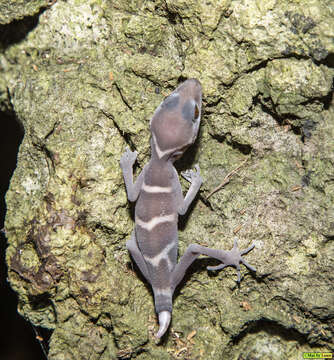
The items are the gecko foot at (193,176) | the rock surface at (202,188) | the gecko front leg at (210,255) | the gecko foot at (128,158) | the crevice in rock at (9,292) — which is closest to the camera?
the rock surface at (202,188)

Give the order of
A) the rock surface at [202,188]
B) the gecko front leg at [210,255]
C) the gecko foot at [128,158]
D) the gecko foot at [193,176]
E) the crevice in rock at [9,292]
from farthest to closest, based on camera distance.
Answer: the crevice in rock at [9,292] → the gecko foot at [193,176] → the gecko foot at [128,158] → the gecko front leg at [210,255] → the rock surface at [202,188]

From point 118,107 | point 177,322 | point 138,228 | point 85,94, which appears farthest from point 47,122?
point 177,322

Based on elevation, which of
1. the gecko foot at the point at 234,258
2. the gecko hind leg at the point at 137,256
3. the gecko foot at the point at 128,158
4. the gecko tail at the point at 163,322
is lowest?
the gecko tail at the point at 163,322

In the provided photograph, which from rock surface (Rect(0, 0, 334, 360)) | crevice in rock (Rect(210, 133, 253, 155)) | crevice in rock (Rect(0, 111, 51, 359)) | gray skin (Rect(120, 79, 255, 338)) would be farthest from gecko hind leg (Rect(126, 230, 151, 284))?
crevice in rock (Rect(0, 111, 51, 359))

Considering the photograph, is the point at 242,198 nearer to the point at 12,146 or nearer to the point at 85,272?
the point at 85,272

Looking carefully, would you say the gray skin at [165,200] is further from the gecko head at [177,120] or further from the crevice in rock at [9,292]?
the crevice in rock at [9,292]

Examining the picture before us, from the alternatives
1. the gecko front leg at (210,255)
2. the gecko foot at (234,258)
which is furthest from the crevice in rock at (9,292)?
the gecko foot at (234,258)

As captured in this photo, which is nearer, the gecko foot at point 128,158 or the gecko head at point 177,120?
the gecko head at point 177,120

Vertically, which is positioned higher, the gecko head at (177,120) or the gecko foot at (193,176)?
the gecko head at (177,120)

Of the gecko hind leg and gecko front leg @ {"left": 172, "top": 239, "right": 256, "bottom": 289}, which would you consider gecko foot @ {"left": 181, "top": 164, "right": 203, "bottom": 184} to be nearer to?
gecko front leg @ {"left": 172, "top": 239, "right": 256, "bottom": 289}
